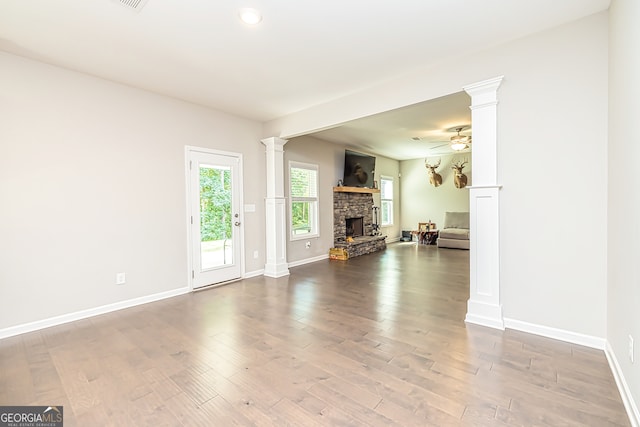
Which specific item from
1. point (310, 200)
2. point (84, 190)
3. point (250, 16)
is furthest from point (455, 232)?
point (84, 190)

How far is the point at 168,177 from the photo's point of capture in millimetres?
3926

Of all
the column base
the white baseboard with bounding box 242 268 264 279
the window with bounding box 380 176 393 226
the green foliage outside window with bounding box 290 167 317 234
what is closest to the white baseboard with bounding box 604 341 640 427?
the column base

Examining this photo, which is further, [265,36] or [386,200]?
[386,200]

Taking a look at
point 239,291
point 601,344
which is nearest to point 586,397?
point 601,344

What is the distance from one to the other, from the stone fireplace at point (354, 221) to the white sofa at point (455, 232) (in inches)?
66.8

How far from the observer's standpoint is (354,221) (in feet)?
25.3

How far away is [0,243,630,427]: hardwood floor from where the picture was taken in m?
1.66

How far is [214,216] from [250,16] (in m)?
2.91

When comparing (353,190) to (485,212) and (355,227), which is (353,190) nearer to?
(355,227)

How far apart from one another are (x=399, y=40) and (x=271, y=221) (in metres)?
3.38

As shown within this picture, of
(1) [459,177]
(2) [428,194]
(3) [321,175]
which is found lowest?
(2) [428,194]

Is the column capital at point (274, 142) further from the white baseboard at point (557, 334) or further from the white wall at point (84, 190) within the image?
the white baseboard at point (557, 334)

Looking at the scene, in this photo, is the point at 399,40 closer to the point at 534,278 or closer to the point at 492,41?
the point at 492,41

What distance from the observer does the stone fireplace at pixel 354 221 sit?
6863mm
